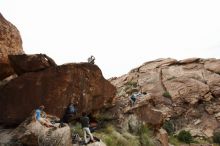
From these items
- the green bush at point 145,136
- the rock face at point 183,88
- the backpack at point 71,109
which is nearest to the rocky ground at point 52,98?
the green bush at point 145,136

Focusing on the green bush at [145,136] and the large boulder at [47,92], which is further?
the green bush at [145,136]

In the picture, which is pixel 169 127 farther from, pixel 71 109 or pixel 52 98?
pixel 71 109

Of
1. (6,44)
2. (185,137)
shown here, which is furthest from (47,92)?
(185,137)

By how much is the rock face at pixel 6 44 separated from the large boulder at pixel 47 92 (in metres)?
2.51

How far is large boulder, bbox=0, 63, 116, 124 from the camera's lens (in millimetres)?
20562

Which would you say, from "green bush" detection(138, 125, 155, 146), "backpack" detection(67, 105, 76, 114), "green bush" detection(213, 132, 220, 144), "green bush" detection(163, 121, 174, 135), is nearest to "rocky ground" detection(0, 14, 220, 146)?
"green bush" detection(138, 125, 155, 146)

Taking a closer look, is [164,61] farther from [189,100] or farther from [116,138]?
[116,138]

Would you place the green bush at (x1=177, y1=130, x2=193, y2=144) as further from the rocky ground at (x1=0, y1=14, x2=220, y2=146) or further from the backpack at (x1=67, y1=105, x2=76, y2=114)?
the backpack at (x1=67, y1=105, x2=76, y2=114)

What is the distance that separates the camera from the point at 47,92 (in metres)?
21.0

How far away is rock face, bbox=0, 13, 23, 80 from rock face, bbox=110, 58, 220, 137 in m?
21.1

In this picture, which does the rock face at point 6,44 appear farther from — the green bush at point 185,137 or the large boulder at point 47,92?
the green bush at point 185,137

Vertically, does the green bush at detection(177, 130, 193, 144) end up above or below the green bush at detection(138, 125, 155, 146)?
below

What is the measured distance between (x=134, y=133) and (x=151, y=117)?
289 centimetres

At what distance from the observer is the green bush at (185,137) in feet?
127
